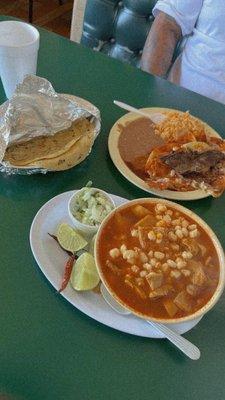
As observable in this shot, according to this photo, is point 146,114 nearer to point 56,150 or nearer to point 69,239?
point 56,150

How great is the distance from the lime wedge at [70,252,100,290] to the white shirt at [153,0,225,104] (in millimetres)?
865

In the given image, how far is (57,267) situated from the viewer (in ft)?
2.57

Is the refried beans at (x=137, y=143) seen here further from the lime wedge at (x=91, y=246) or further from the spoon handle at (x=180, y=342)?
the spoon handle at (x=180, y=342)

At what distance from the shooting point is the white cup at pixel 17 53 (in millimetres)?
969

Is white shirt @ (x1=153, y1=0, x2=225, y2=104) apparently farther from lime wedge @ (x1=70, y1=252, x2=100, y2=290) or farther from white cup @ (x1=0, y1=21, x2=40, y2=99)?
lime wedge @ (x1=70, y1=252, x2=100, y2=290)

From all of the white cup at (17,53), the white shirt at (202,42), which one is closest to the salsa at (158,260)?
the white cup at (17,53)

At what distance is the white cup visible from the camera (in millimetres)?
969

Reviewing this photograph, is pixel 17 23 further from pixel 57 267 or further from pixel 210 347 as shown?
pixel 210 347

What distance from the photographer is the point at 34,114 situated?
37.4 inches

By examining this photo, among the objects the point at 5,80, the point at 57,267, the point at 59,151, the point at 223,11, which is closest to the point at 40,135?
the point at 59,151

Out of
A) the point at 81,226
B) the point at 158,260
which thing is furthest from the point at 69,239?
the point at 158,260

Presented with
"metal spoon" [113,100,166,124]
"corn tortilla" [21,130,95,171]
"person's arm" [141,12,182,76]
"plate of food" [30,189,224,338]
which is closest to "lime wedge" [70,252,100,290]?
"plate of food" [30,189,224,338]

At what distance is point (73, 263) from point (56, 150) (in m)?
0.27

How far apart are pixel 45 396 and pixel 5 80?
0.70m
